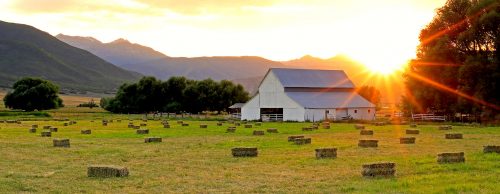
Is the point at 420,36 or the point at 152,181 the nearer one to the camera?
the point at 152,181

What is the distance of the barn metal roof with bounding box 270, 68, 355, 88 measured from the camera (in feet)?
325

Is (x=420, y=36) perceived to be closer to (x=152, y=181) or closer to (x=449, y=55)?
(x=449, y=55)

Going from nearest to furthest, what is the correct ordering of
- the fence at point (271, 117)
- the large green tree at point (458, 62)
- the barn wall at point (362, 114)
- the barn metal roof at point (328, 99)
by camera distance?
the large green tree at point (458, 62) → the barn metal roof at point (328, 99) → the fence at point (271, 117) → the barn wall at point (362, 114)

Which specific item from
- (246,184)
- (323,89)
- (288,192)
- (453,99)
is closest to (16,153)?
(246,184)

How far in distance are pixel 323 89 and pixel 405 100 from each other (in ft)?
69.3

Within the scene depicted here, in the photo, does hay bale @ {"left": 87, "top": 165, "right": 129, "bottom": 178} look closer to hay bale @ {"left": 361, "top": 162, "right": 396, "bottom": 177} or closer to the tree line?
hay bale @ {"left": 361, "top": 162, "right": 396, "bottom": 177}

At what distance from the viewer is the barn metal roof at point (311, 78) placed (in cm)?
9912

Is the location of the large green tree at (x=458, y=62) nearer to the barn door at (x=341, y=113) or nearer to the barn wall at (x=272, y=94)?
the barn door at (x=341, y=113)

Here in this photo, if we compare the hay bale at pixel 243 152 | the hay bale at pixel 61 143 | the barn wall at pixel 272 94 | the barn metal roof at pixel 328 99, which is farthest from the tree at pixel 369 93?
the hay bale at pixel 243 152

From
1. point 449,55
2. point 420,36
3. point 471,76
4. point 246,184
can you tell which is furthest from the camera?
point 420,36

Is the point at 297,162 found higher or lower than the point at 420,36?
lower

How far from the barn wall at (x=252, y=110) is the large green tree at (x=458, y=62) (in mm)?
26405

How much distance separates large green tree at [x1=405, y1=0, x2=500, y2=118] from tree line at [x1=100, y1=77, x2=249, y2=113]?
48.1m

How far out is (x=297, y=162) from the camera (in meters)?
23.5
